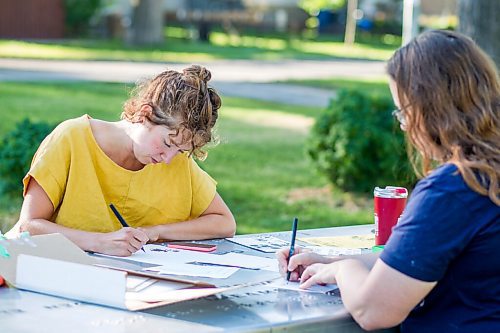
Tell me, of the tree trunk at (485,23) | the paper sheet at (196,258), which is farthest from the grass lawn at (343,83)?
the paper sheet at (196,258)

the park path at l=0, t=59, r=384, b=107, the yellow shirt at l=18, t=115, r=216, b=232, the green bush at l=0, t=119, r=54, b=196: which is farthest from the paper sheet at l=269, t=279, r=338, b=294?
the park path at l=0, t=59, r=384, b=107

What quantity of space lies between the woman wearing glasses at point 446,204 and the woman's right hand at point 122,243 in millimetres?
846

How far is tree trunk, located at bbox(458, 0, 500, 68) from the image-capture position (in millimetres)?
7289

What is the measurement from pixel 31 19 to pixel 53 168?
2322cm

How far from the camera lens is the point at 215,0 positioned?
30391mm

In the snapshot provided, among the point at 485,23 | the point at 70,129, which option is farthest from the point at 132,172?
the point at 485,23

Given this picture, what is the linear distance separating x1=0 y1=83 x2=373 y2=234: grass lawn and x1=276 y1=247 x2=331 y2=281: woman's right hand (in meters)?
1.33

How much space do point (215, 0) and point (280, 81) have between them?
1510 cm

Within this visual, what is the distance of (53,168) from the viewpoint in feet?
10.4

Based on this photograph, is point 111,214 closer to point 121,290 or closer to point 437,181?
point 121,290

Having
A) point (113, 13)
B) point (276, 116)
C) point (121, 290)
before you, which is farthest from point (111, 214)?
point (113, 13)

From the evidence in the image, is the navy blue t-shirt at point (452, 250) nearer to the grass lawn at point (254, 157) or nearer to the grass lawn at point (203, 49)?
the grass lawn at point (254, 157)

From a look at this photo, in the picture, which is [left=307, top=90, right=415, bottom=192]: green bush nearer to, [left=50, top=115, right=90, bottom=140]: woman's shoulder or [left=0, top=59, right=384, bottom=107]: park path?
[left=50, top=115, right=90, bottom=140]: woman's shoulder

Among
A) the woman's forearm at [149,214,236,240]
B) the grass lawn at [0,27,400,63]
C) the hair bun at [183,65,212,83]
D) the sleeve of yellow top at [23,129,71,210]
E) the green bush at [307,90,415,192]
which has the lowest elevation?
the grass lawn at [0,27,400,63]
